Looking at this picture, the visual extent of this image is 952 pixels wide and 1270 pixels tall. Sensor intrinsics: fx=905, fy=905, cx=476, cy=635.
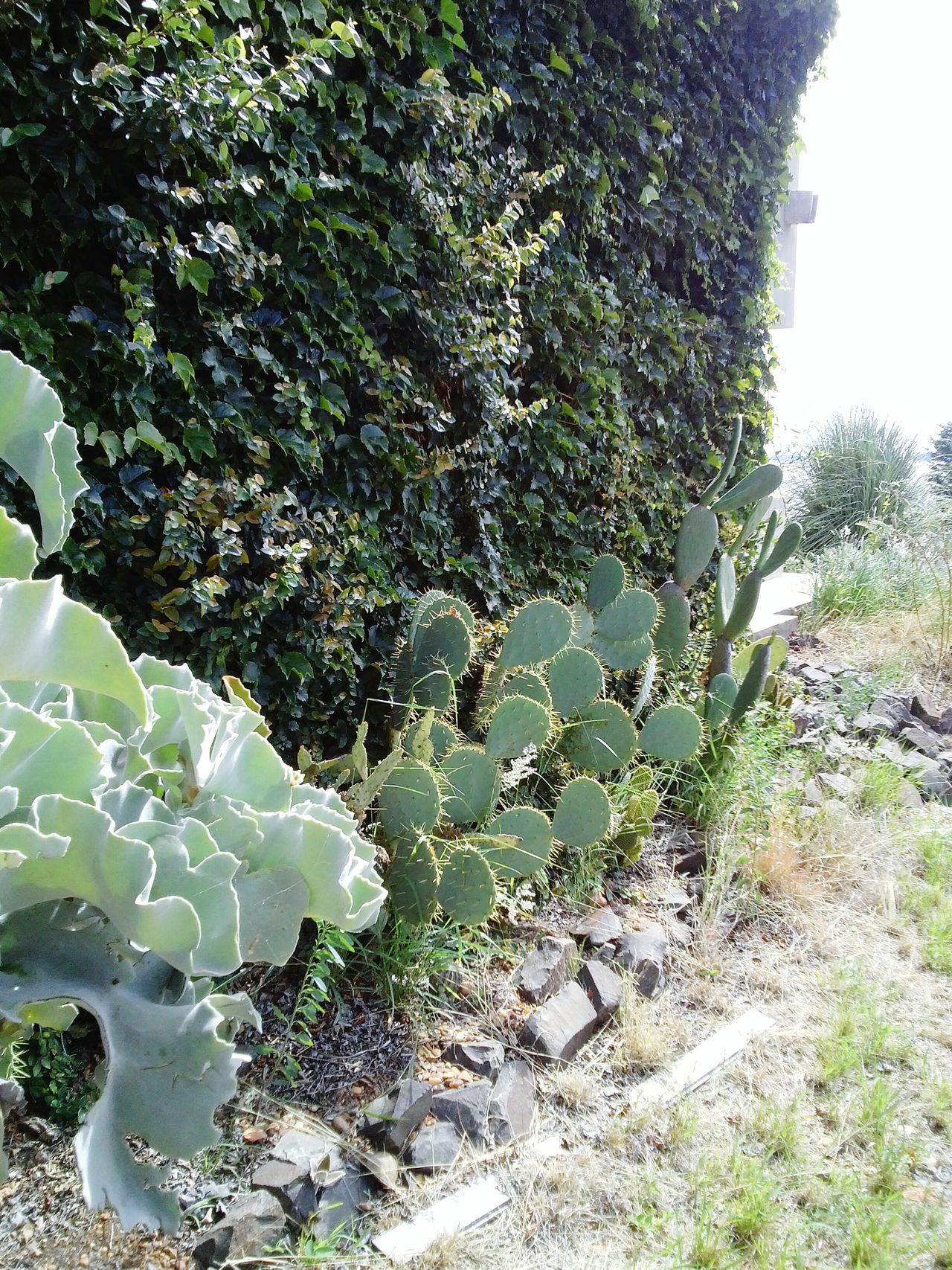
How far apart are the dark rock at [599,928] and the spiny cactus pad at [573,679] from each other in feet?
2.10

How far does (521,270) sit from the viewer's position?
126 inches

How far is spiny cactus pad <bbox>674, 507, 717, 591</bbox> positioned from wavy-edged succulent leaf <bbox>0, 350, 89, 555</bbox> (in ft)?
9.80

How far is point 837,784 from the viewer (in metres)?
3.60

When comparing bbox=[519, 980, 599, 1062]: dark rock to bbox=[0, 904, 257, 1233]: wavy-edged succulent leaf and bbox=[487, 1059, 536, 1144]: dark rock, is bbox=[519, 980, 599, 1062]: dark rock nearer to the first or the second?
bbox=[487, 1059, 536, 1144]: dark rock

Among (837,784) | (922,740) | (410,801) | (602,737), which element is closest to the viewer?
(410,801)

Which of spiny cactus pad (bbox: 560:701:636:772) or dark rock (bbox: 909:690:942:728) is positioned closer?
spiny cactus pad (bbox: 560:701:636:772)

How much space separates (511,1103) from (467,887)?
0.48 m

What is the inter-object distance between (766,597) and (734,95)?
9.44 feet

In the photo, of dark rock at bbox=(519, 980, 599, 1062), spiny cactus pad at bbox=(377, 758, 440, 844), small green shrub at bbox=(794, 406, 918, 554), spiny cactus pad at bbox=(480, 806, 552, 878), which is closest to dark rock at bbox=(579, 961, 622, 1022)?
dark rock at bbox=(519, 980, 599, 1062)

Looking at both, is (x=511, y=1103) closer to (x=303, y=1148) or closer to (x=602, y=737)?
(x=303, y=1148)

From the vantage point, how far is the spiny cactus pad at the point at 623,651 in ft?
10.6

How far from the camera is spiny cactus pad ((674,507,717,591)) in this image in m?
3.63

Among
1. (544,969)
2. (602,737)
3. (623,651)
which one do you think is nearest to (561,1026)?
(544,969)

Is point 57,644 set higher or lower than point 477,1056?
higher
